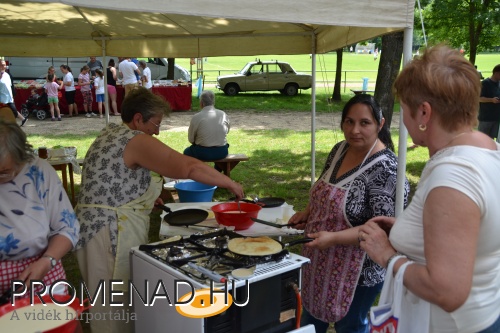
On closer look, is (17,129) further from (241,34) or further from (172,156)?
(241,34)

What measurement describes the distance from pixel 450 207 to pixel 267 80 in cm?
1762

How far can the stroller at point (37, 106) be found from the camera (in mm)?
12266

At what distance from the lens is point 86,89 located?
1287 cm

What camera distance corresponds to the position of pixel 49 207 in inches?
78.6

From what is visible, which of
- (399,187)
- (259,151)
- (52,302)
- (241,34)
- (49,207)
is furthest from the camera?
(259,151)

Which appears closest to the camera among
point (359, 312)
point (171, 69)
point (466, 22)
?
point (359, 312)

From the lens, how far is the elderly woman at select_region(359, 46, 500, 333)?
3.67 ft

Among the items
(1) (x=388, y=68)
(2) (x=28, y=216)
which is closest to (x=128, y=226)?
(2) (x=28, y=216)

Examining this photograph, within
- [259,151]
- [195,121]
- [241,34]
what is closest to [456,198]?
[241,34]

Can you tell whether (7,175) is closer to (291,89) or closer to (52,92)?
(52,92)

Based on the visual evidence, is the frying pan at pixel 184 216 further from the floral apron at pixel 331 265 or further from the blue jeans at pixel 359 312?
the blue jeans at pixel 359 312

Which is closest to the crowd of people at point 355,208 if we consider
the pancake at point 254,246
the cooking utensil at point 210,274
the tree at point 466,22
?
the pancake at point 254,246

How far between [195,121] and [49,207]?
4113mm

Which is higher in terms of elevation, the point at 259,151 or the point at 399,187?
the point at 399,187
